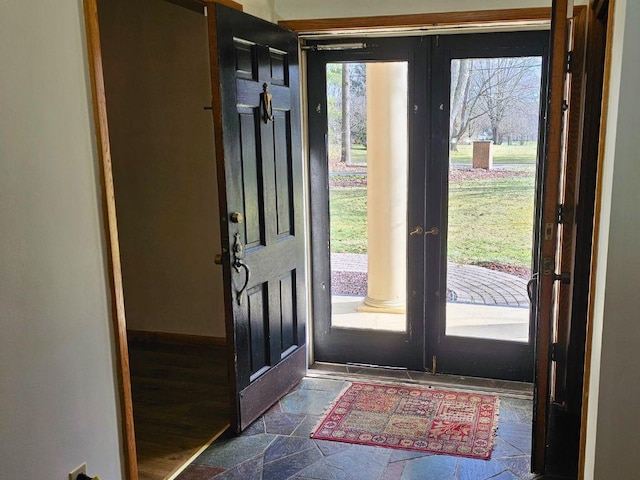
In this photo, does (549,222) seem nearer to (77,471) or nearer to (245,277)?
(245,277)

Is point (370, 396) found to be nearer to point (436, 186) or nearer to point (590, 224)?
point (436, 186)

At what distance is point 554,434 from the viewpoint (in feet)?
9.95

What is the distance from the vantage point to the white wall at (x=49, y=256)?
176cm

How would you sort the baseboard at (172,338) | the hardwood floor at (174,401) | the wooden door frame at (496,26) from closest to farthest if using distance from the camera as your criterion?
the wooden door frame at (496,26) < the hardwood floor at (174,401) < the baseboard at (172,338)

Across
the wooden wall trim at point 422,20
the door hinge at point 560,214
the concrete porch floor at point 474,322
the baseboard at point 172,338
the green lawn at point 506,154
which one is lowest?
the baseboard at point 172,338

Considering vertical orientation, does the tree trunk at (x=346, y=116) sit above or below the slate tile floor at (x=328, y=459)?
above

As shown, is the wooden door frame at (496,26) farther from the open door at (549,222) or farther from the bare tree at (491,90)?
the bare tree at (491,90)

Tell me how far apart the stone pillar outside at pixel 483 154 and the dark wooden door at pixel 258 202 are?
1020 mm

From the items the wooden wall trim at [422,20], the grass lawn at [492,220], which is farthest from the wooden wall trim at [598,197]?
the grass lawn at [492,220]

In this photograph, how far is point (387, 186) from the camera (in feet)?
12.3

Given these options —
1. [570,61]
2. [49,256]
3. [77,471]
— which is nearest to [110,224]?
→ [49,256]

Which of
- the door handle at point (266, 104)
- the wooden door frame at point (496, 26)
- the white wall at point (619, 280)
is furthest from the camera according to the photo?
the door handle at point (266, 104)

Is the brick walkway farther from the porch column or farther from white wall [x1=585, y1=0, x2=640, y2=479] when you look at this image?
white wall [x1=585, y1=0, x2=640, y2=479]

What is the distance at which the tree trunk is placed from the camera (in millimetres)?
3635
